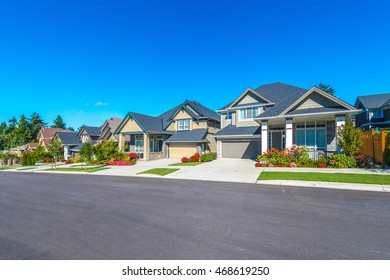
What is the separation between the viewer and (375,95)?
3234 cm

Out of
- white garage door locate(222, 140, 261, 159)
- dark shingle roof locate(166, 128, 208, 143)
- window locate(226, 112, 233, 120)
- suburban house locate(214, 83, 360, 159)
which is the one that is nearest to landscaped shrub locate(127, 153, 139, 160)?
dark shingle roof locate(166, 128, 208, 143)

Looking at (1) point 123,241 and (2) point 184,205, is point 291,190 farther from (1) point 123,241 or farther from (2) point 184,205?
(1) point 123,241

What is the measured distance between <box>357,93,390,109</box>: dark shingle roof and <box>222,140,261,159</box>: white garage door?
74.7 feet

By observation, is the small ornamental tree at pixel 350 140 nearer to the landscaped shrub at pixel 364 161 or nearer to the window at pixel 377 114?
the landscaped shrub at pixel 364 161

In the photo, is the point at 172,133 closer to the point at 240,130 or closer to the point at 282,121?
the point at 240,130

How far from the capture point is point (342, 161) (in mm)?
13477

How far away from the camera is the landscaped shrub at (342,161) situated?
43.7 ft

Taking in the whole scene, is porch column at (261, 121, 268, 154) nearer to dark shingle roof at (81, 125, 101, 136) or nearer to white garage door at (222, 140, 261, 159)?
white garage door at (222, 140, 261, 159)

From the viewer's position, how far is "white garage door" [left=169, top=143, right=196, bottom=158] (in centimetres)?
2597

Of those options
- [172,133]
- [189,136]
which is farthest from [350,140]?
[172,133]

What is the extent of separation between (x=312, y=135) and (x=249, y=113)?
24.7 ft

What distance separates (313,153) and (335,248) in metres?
14.0

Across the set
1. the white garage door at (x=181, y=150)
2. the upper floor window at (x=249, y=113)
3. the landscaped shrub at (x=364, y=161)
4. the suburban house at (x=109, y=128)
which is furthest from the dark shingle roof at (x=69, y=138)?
the landscaped shrub at (x=364, y=161)

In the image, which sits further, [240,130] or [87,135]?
[87,135]
